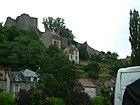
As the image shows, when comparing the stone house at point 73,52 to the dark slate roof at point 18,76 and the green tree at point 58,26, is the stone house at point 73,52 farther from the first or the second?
the dark slate roof at point 18,76

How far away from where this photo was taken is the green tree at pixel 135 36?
64.5 feet

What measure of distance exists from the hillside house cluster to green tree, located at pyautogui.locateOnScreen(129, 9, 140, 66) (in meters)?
60.2

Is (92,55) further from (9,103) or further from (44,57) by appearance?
(9,103)

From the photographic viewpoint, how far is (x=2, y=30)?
417 feet

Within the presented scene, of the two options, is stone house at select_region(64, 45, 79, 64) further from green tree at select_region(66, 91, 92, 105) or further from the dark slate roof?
green tree at select_region(66, 91, 92, 105)

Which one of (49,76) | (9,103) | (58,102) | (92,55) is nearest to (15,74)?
(49,76)

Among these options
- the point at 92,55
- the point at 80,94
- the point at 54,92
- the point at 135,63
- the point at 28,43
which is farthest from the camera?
the point at 92,55

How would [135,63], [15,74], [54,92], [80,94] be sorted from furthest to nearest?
1. [15,74]
2. [54,92]
3. [80,94]
4. [135,63]

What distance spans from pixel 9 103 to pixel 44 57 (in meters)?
44.8

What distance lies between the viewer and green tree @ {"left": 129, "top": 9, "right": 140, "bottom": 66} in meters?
19.7

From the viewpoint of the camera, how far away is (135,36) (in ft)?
71.2

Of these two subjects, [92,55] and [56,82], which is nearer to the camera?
[56,82]

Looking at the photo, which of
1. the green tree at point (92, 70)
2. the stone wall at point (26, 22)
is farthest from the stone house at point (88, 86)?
the stone wall at point (26, 22)

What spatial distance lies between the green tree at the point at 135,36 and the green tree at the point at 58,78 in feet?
145
